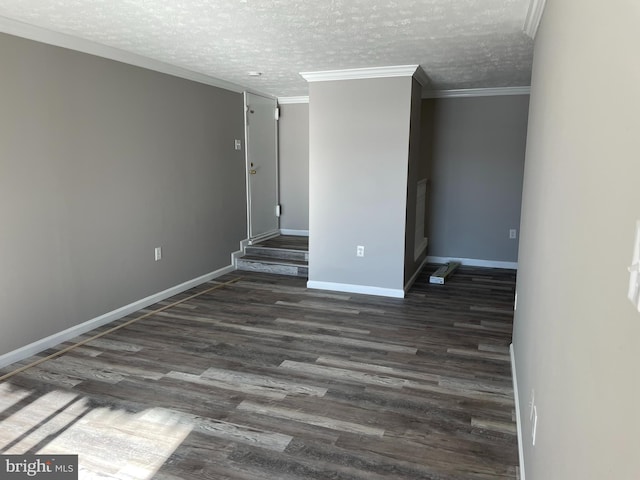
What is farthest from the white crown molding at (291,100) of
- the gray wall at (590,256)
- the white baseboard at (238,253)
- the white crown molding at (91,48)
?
the gray wall at (590,256)

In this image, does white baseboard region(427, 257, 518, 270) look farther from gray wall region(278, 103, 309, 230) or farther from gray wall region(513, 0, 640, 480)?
gray wall region(513, 0, 640, 480)

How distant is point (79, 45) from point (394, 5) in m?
2.41

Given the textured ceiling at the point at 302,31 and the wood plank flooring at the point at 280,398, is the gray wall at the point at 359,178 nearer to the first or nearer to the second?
the textured ceiling at the point at 302,31

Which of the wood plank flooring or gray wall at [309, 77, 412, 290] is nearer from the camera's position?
the wood plank flooring

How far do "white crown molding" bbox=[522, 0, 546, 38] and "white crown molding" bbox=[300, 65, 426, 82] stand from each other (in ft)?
4.34

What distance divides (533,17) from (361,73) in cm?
198

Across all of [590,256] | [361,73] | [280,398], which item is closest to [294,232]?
[361,73]

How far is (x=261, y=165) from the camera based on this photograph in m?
6.29

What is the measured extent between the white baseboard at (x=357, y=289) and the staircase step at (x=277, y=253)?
73 centimetres

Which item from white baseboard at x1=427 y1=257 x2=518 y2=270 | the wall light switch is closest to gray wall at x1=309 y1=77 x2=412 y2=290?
white baseboard at x1=427 y1=257 x2=518 y2=270

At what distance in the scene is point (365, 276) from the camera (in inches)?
192

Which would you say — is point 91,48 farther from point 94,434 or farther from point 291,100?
point 291,100

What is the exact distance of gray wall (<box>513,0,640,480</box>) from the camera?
0.75m

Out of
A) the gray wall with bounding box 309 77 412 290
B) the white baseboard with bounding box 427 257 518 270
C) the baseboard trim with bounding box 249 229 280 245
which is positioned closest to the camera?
the gray wall with bounding box 309 77 412 290
